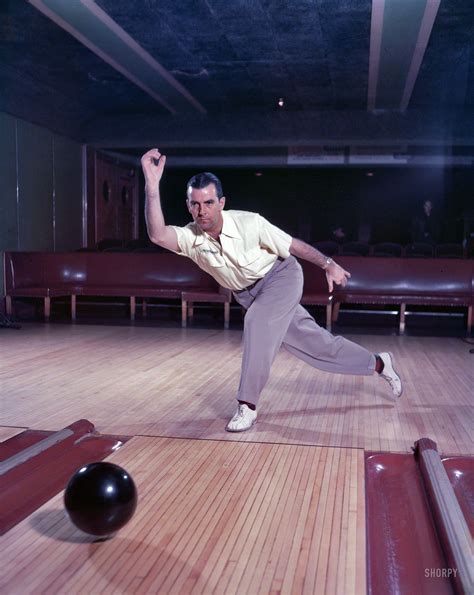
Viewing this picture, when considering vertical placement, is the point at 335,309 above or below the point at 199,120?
below

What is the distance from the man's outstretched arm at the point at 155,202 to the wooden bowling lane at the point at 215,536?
102 centimetres

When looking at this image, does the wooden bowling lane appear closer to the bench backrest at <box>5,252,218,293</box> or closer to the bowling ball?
the bowling ball

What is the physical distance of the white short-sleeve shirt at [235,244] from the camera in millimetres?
3137

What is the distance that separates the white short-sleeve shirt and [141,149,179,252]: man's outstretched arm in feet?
0.23

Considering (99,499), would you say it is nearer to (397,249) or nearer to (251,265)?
(251,265)

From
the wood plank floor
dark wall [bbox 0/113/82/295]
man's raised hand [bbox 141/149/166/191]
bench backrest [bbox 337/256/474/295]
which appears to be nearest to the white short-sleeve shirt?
man's raised hand [bbox 141/149/166/191]

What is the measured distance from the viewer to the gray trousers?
324 centimetres

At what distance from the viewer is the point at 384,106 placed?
1075 centimetres

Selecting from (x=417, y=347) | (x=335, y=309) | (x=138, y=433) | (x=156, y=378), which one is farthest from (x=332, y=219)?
(x=138, y=433)

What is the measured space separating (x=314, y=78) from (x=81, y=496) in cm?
846

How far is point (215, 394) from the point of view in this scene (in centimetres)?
416

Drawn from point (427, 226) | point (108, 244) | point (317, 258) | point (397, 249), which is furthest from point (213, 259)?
point (427, 226)

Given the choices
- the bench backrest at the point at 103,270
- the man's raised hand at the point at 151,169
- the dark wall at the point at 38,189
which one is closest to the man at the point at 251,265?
the man's raised hand at the point at 151,169

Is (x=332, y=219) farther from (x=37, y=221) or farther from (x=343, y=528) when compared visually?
(x=343, y=528)
